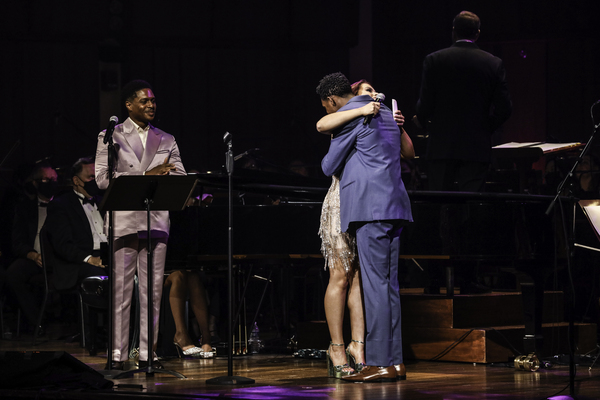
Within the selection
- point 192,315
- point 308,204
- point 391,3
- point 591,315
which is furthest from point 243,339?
point 391,3

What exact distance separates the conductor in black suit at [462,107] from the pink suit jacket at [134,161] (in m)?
1.61

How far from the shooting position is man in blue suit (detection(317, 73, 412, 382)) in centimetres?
414

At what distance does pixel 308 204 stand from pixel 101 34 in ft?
19.8

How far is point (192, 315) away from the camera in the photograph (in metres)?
6.59

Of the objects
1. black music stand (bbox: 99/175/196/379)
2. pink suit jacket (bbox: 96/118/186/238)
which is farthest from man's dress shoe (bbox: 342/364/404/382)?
pink suit jacket (bbox: 96/118/186/238)

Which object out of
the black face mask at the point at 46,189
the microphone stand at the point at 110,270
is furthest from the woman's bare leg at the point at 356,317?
the black face mask at the point at 46,189

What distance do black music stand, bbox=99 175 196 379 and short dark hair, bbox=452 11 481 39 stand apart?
2.10 meters

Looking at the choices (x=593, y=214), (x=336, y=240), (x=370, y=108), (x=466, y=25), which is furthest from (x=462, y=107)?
(x=336, y=240)

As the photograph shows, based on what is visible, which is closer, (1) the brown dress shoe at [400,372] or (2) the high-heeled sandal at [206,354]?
(1) the brown dress shoe at [400,372]

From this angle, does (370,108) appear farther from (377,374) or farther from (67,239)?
(67,239)

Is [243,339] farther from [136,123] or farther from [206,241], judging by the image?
[136,123]

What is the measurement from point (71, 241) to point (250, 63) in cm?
510

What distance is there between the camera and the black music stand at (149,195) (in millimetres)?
4312

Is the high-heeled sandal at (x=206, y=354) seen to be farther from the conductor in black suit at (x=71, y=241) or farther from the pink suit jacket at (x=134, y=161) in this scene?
the conductor in black suit at (x=71, y=241)
